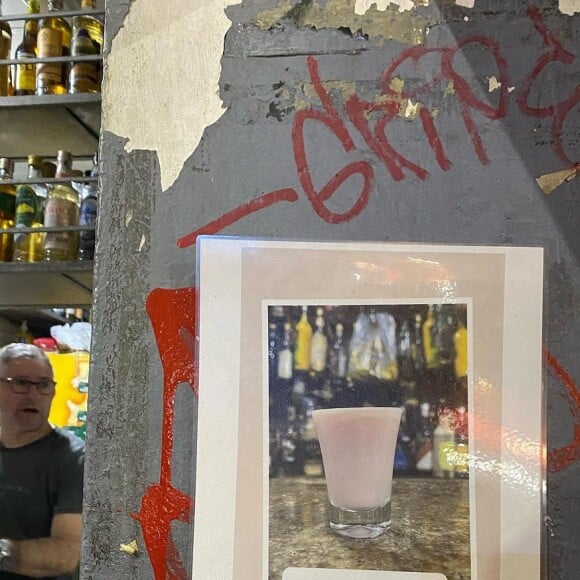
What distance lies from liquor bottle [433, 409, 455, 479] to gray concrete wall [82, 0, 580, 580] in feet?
0.41

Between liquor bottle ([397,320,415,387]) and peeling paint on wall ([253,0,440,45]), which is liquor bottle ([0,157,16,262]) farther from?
liquor bottle ([397,320,415,387])

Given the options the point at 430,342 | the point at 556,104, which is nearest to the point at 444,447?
the point at 430,342

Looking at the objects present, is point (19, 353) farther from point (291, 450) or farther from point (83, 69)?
point (291, 450)

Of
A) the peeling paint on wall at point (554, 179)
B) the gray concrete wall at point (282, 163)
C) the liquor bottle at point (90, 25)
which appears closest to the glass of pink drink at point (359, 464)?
the gray concrete wall at point (282, 163)

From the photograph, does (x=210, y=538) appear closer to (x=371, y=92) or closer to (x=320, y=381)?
(x=320, y=381)

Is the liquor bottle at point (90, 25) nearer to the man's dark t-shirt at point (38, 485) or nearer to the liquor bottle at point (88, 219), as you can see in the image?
the liquor bottle at point (88, 219)

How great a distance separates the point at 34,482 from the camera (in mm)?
1623

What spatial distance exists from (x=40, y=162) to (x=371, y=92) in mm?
1358

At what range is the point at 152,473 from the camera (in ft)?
2.52

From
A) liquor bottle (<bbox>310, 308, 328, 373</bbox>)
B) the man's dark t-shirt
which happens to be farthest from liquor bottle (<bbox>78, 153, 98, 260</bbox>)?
liquor bottle (<bbox>310, 308, 328, 373</bbox>)

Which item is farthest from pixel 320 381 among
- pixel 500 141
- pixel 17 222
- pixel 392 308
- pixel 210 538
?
pixel 17 222

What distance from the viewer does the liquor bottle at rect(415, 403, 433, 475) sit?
721 mm

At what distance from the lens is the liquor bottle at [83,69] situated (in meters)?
1.76

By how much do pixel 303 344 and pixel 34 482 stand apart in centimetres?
119
